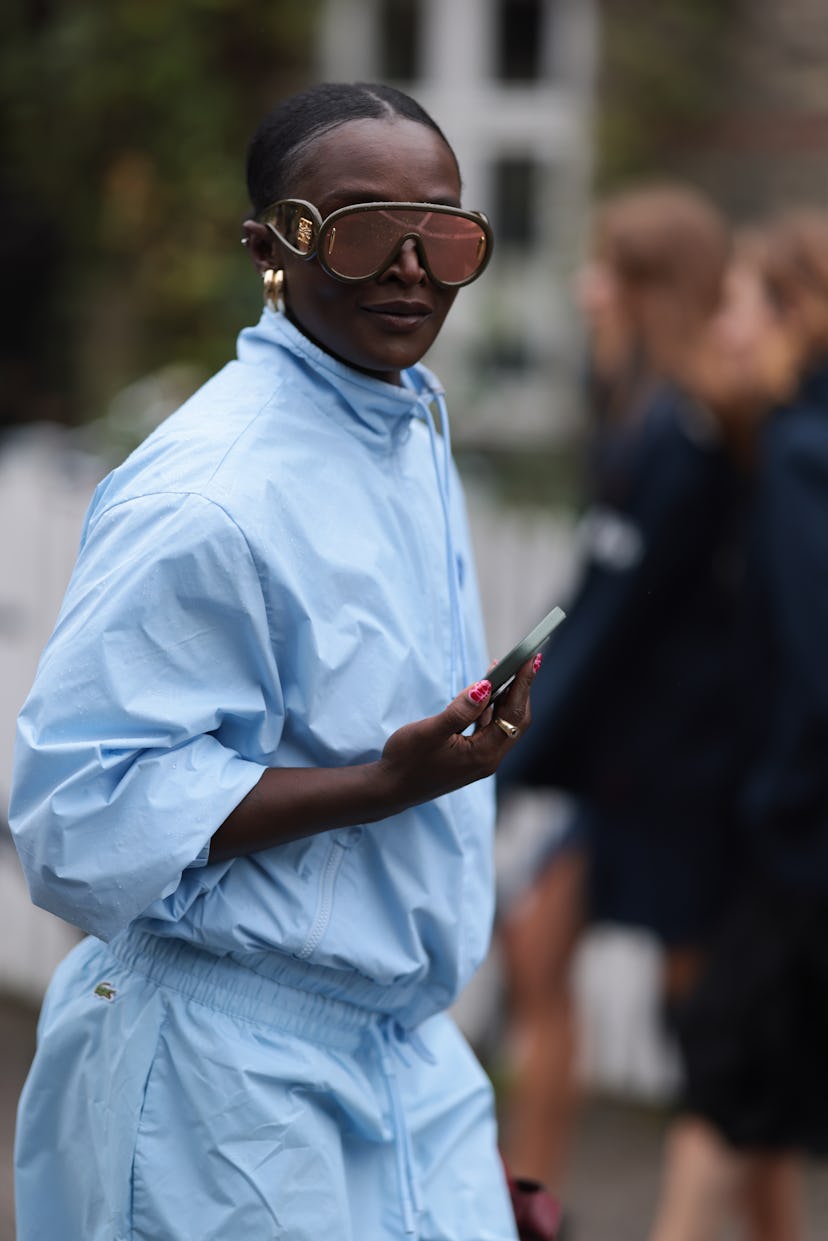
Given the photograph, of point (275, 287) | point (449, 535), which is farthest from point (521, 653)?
point (275, 287)

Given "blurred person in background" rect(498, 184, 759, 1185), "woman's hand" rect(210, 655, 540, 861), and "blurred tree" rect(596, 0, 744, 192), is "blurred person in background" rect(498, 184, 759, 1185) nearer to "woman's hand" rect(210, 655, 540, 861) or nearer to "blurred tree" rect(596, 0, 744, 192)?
"woman's hand" rect(210, 655, 540, 861)

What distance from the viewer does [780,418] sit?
3.64m

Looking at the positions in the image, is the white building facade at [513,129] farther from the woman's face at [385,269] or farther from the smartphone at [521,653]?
the smartphone at [521,653]

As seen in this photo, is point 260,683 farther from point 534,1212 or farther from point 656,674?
point 656,674

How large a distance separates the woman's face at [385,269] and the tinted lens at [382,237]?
14 millimetres

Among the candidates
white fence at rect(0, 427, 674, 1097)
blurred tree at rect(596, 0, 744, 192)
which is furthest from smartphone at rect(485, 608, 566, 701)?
blurred tree at rect(596, 0, 744, 192)

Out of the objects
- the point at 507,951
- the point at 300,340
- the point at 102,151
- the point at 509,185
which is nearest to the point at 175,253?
the point at 102,151

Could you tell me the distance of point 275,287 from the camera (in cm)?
205

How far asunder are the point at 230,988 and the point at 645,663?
7.20 ft

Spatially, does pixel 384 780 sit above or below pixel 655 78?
above

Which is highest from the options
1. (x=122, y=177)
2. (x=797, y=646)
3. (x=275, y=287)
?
(x=275, y=287)

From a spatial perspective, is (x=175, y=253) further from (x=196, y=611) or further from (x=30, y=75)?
(x=196, y=611)

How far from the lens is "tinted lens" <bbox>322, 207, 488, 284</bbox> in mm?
1918

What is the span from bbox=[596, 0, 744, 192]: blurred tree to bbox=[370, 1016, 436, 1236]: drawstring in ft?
25.2
